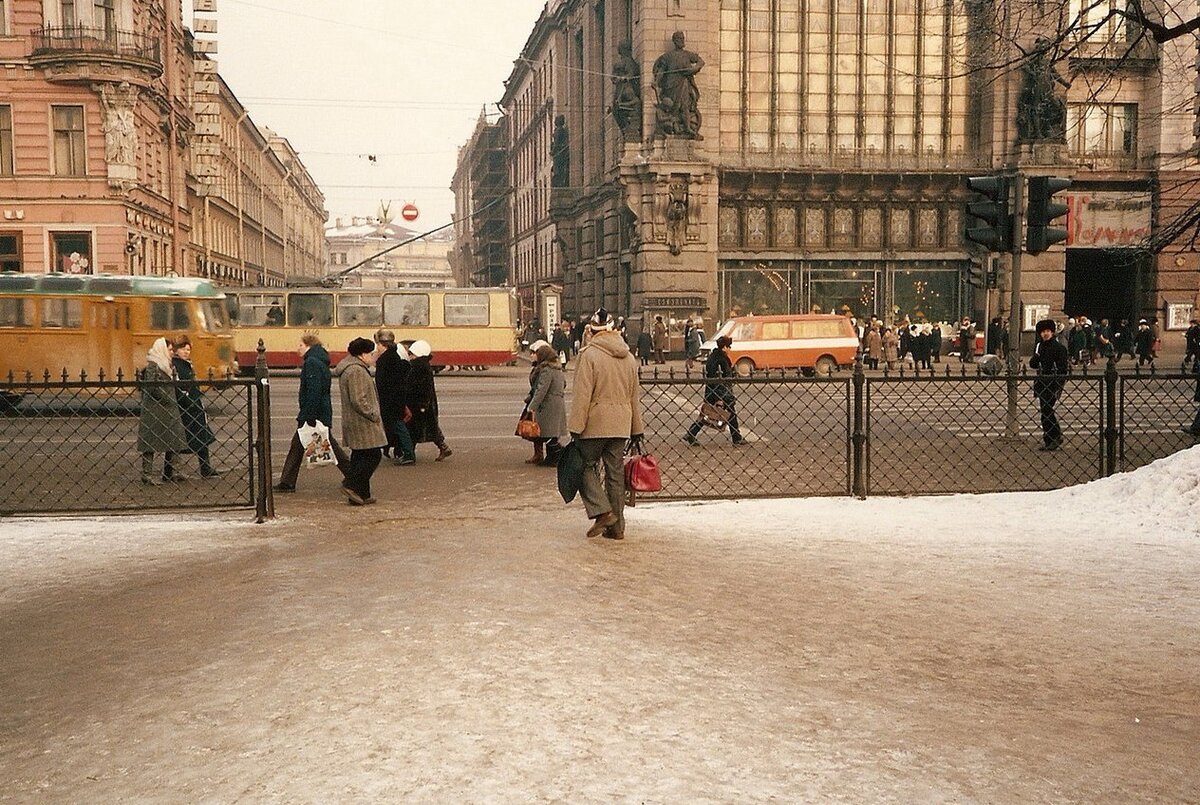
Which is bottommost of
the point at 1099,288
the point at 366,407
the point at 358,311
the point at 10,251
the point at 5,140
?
the point at 366,407

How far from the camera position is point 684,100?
39312 mm

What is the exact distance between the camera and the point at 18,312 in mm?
23688

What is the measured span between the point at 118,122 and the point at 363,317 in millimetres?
11500

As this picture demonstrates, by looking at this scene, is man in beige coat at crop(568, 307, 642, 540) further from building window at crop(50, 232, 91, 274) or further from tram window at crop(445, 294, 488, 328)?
building window at crop(50, 232, 91, 274)

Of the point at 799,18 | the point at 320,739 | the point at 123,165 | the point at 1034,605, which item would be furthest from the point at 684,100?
the point at 320,739

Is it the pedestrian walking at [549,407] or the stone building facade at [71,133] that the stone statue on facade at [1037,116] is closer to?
the stone building facade at [71,133]

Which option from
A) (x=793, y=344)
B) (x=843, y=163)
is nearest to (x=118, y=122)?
(x=793, y=344)

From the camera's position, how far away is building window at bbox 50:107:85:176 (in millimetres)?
38656

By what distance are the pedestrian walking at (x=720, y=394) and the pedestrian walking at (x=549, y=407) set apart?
76.7 inches

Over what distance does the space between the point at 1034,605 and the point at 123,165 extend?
3808 centimetres

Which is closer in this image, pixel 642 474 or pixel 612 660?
pixel 612 660

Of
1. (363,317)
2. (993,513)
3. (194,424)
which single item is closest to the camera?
(993,513)

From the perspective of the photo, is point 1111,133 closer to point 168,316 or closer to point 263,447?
point 168,316

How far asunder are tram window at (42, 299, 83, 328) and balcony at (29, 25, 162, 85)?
697 inches
